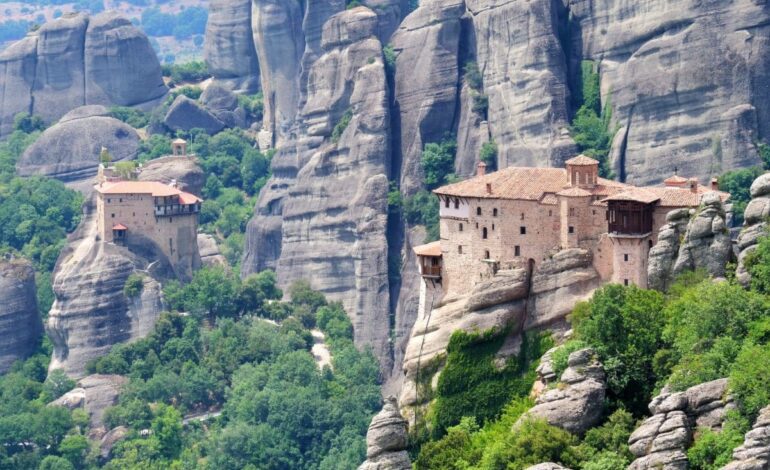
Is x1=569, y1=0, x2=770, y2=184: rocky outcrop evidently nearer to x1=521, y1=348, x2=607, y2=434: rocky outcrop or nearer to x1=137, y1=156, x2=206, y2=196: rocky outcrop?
x1=137, y1=156, x2=206, y2=196: rocky outcrop

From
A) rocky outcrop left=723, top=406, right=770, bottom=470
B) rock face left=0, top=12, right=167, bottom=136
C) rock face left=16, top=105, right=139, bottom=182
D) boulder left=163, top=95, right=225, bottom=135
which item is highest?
rock face left=0, top=12, right=167, bottom=136

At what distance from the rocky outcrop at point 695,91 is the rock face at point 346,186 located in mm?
13622

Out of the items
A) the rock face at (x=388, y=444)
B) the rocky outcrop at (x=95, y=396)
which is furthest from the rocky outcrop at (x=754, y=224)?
the rocky outcrop at (x=95, y=396)

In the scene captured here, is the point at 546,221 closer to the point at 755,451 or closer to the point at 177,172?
the point at 755,451

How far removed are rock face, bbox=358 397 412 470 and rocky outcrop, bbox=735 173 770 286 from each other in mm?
10604

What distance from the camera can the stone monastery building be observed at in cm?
7794

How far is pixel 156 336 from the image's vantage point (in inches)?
4537

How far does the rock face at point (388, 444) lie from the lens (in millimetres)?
75750

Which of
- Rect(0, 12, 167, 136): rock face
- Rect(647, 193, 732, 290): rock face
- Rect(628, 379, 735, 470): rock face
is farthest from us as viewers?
Rect(0, 12, 167, 136): rock face

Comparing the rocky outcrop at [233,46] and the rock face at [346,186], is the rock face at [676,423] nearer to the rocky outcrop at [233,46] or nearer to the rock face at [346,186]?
the rock face at [346,186]

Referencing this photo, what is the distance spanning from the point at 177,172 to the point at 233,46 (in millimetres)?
19475

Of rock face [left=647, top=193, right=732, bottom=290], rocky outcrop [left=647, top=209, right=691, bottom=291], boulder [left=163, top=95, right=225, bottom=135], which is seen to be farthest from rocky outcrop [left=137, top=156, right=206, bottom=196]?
rock face [left=647, top=193, right=732, bottom=290]

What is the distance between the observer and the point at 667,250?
76.7m

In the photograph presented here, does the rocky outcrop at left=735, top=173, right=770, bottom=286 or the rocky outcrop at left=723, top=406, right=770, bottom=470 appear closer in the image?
the rocky outcrop at left=723, top=406, right=770, bottom=470
